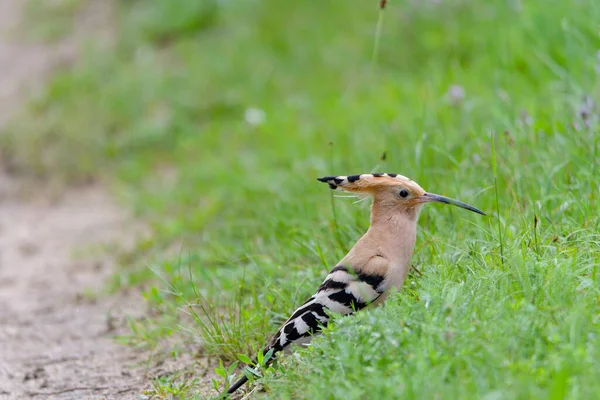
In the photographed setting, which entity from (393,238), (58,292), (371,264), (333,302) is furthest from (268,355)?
(58,292)

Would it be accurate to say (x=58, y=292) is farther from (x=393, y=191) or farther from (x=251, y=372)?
(x=393, y=191)

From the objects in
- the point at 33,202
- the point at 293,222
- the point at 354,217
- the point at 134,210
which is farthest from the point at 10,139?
the point at 354,217

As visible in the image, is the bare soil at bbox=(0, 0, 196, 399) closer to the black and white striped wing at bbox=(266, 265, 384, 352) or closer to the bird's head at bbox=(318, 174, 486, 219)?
the black and white striped wing at bbox=(266, 265, 384, 352)

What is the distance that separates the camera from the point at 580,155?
4.13 meters

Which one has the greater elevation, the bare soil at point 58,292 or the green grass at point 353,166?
the green grass at point 353,166

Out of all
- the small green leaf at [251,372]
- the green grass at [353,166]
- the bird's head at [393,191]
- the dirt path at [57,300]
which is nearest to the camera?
the green grass at [353,166]

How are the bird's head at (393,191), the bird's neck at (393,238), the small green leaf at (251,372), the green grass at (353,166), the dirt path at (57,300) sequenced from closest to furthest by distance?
1. the green grass at (353,166)
2. the small green leaf at (251,372)
3. the bird's neck at (393,238)
4. the bird's head at (393,191)
5. the dirt path at (57,300)

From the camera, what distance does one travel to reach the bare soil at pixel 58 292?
3.87 metres

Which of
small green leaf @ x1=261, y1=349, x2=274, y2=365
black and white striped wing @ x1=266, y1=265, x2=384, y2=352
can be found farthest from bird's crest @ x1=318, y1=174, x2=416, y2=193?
small green leaf @ x1=261, y1=349, x2=274, y2=365

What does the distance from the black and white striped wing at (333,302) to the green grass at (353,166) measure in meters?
0.12

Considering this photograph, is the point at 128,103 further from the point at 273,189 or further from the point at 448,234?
the point at 448,234

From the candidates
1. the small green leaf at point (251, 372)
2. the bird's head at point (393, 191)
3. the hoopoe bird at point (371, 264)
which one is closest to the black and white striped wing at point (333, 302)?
the hoopoe bird at point (371, 264)

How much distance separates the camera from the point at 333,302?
3.17 meters

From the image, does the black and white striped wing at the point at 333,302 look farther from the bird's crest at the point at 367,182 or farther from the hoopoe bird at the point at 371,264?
the bird's crest at the point at 367,182
